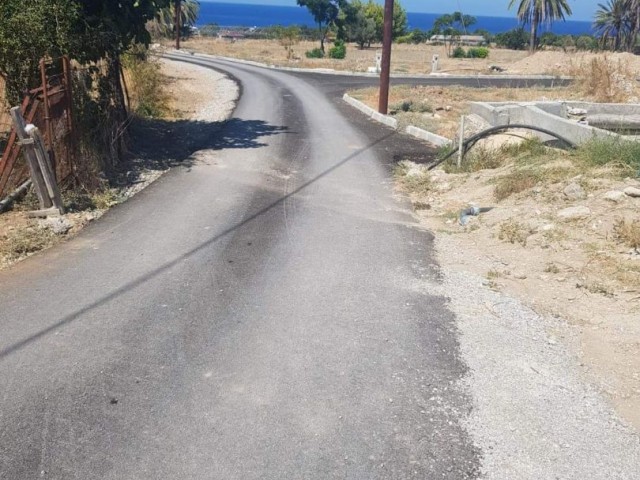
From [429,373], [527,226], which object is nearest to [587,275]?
[527,226]

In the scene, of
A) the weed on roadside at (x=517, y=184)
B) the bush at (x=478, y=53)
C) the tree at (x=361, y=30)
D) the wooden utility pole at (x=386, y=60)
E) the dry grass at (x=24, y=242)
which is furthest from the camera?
the tree at (x=361, y=30)

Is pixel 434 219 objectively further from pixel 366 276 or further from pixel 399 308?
pixel 399 308

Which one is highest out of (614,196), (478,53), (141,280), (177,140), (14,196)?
(478,53)

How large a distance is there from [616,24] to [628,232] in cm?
5780

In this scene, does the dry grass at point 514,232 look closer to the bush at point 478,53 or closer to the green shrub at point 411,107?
the green shrub at point 411,107

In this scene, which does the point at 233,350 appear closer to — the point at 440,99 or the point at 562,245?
the point at 562,245

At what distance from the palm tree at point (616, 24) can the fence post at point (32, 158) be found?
2198 inches

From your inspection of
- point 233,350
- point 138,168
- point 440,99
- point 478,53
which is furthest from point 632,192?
point 478,53

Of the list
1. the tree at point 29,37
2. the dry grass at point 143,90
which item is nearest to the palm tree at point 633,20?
the dry grass at point 143,90

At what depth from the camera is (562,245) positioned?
767 cm

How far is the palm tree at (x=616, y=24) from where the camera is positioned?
55.1 m

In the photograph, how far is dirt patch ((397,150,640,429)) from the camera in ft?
18.4

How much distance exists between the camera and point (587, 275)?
695 cm

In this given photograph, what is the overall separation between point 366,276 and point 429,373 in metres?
2.19
